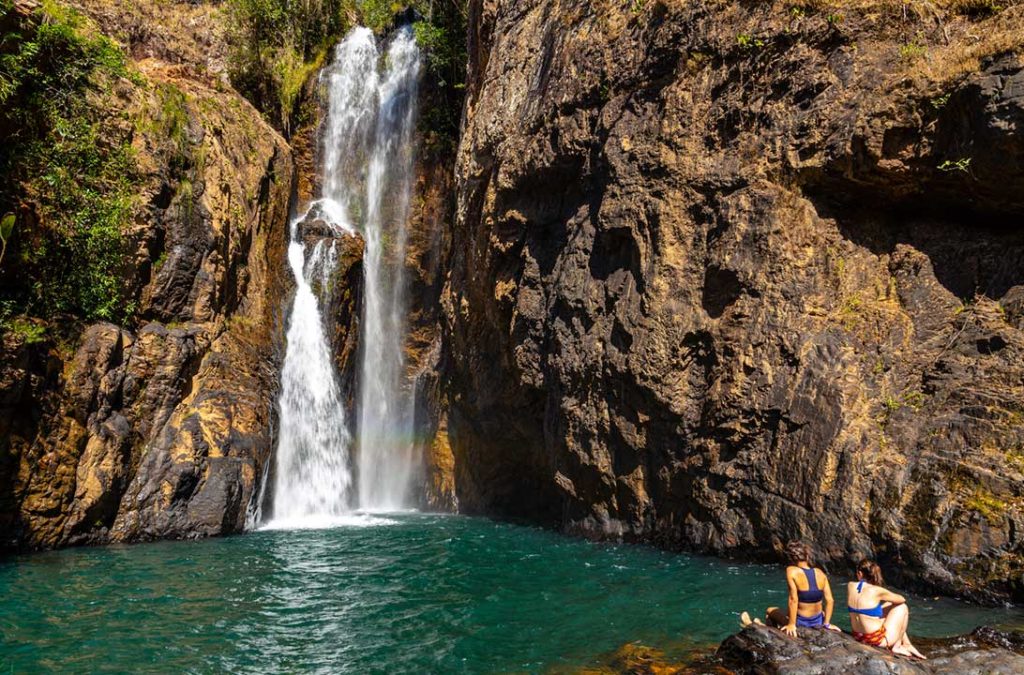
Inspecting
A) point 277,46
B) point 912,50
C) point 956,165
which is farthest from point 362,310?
point 956,165

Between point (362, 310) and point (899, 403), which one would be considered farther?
point (362, 310)

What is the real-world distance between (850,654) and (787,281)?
304 inches

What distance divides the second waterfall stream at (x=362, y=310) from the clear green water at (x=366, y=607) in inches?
232

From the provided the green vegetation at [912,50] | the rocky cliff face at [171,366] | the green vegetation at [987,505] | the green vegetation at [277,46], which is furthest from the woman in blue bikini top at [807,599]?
the green vegetation at [277,46]

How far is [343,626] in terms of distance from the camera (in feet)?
29.8

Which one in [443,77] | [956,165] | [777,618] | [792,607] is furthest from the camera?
[443,77]

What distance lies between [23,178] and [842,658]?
16768 mm

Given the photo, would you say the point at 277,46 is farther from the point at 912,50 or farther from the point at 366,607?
the point at 366,607

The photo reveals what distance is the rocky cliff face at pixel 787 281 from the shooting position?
10703mm

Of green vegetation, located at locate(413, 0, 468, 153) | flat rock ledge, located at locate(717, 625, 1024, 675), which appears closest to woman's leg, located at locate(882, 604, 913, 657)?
flat rock ledge, located at locate(717, 625, 1024, 675)

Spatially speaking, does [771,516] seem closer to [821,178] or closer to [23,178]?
[821,178]

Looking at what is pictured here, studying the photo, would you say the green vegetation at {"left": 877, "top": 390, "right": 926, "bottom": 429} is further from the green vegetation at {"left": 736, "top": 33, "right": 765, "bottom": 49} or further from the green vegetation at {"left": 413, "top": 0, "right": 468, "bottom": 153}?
the green vegetation at {"left": 413, "top": 0, "right": 468, "bottom": 153}

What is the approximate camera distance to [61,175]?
15.3 m

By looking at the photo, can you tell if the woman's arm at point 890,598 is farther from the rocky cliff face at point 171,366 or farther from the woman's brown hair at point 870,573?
the rocky cliff face at point 171,366
